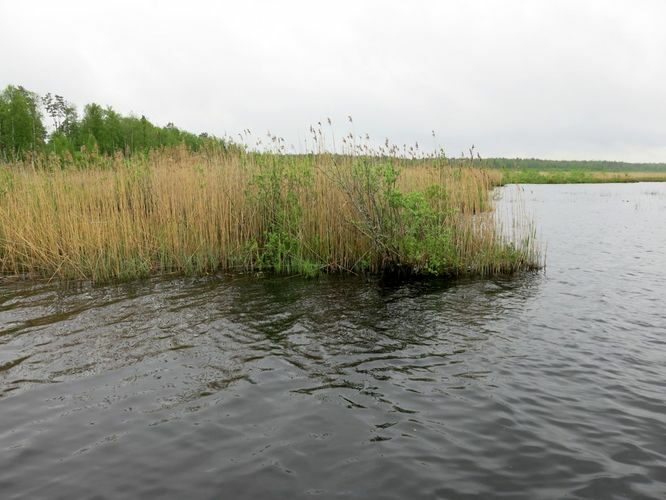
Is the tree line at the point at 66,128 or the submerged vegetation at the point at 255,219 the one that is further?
the tree line at the point at 66,128

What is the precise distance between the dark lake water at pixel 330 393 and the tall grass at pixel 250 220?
1280 millimetres

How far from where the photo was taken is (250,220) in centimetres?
1112

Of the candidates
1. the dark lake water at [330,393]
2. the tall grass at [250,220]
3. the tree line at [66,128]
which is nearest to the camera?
the dark lake water at [330,393]

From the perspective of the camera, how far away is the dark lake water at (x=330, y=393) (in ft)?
12.3

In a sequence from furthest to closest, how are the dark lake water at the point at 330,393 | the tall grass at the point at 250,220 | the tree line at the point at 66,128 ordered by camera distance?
the tree line at the point at 66,128 < the tall grass at the point at 250,220 < the dark lake water at the point at 330,393

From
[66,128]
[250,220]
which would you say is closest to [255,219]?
[250,220]

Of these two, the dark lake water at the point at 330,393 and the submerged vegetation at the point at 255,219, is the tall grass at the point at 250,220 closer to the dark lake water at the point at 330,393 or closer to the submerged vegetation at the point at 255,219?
the submerged vegetation at the point at 255,219

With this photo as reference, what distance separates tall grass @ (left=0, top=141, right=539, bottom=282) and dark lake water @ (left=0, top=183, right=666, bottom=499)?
1.28m

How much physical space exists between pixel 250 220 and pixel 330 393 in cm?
665

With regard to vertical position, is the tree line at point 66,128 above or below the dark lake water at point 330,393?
above

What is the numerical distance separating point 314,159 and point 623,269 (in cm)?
829

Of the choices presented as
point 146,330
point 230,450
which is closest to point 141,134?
point 146,330

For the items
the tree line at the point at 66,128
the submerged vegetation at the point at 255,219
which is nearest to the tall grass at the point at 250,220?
the submerged vegetation at the point at 255,219

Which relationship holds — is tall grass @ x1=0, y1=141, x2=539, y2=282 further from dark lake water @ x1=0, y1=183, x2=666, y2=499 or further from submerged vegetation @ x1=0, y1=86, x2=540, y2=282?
dark lake water @ x1=0, y1=183, x2=666, y2=499
